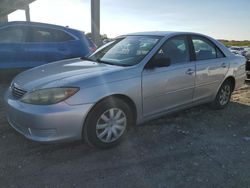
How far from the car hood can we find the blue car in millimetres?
2113

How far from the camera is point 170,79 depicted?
391cm

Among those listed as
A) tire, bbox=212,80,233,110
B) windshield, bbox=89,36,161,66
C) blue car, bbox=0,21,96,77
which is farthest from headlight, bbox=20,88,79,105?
tire, bbox=212,80,233,110

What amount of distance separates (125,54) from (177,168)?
6.19 ft

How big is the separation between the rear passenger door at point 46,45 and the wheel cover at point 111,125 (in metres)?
3.74

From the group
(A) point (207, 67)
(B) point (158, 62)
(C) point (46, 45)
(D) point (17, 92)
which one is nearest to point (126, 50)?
(B) point (158, 62)

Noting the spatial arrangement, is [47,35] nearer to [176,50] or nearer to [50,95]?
[176,50]

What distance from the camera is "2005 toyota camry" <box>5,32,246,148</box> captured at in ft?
9.89

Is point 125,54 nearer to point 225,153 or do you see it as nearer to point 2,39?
point 225,153

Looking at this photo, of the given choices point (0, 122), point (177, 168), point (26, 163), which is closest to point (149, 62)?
Result: point (177, 168)

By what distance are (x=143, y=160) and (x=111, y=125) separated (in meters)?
0.61

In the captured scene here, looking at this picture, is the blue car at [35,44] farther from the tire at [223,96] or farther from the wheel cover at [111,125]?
the tire at [223,96]

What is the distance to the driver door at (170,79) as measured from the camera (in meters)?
3.69

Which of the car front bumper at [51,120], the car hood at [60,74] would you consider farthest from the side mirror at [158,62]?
the car front bumper at [51,120]

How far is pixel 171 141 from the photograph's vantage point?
3.74 metres
